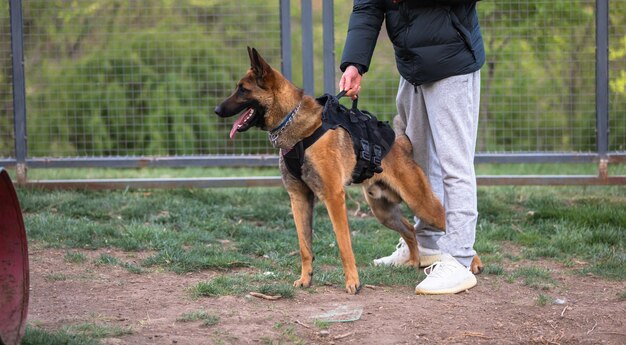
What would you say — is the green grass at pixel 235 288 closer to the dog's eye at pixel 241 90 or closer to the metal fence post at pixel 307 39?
A: the dog's eye at pixel 241 90

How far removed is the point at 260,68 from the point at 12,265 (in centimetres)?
176

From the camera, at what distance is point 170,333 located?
3887mm

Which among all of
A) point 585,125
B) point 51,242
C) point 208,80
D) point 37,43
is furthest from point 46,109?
point 585,125

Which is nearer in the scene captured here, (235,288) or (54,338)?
(54,338)

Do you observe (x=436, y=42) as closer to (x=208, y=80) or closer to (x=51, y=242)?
(x=51, y=242)

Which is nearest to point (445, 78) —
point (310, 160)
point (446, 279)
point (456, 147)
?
point (456, 147)

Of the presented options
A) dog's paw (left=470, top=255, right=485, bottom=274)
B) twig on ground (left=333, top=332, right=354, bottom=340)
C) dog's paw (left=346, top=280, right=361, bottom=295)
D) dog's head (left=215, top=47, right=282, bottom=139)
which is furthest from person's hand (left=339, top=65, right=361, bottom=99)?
twig on ground (left=333, top=332, right=354, bottom=340)

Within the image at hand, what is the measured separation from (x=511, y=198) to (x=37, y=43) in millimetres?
4816

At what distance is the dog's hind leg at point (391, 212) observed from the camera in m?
5.08

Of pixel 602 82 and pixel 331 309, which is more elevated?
pixel 602 82

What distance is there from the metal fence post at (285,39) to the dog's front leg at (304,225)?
103 inches

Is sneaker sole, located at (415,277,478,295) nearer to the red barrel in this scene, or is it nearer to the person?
the person

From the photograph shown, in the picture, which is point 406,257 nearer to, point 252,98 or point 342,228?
point 342,228

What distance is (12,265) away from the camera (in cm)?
357
